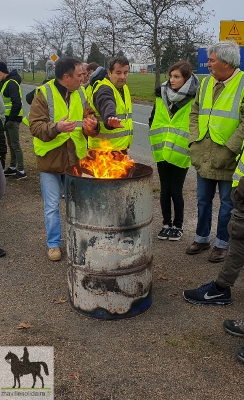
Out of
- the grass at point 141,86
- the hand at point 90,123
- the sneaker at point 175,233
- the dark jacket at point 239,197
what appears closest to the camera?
the dark jacket at point 239,197

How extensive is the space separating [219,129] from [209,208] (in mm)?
948

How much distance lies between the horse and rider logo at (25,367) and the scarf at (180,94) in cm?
312

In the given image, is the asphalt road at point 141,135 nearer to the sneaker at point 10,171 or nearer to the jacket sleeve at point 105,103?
the sneaker at point 10,171

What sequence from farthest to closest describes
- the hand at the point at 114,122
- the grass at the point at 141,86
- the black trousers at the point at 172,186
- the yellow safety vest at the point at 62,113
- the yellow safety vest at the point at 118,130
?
the grass at the point at 141,86, the black trousers at the point at 172,186, the yellow safety vest at the point at 118,130, the yellow safety vest at the point at 62,113, the hand at the point at 114,122

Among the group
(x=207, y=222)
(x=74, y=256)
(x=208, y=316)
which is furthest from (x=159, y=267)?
(x=74, y=256)

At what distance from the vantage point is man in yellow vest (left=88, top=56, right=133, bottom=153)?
15.0 feet

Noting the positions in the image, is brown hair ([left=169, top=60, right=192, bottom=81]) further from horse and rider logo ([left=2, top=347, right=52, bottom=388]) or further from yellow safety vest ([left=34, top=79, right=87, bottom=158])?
horse and rider logo ([left=2, top=347, right=52, bottom=388])

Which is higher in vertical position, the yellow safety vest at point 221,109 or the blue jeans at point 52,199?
the yellow safety vest at point 221,109

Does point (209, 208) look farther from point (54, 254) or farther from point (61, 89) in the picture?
point (61, 89)

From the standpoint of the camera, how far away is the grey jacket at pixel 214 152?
14.7 ft

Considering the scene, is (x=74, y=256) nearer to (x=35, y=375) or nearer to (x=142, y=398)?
(x=35, y=375)

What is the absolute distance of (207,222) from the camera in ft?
17.2

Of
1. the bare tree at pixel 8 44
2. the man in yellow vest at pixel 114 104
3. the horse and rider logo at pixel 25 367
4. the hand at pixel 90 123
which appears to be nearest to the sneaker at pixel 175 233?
the man in yellow vest at pixel 114 104

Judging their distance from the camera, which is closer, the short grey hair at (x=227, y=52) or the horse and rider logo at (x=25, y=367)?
the horse and rider logo at (x=25, y=367)
